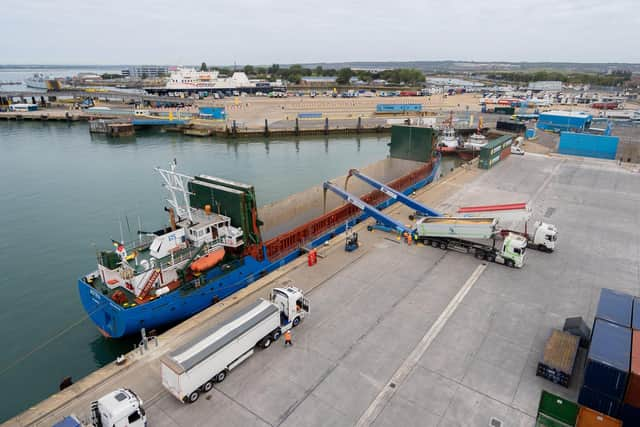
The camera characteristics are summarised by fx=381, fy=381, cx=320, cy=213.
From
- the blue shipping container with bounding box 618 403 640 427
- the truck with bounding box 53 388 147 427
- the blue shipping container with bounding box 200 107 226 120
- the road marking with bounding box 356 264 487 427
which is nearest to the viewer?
the truck with bounding box 53 388 147 427

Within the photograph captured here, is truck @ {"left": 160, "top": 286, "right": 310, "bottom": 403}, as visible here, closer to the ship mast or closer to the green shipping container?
the ship mast

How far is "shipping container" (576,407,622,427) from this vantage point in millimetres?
12258

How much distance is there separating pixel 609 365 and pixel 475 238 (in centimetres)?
1366

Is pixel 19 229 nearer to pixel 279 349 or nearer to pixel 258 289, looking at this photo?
pixel 258 289

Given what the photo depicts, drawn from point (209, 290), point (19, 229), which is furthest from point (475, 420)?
point (19, 229)

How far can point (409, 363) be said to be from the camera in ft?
52.6

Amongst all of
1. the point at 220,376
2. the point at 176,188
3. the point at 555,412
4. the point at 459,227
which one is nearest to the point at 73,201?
the point at 176,188

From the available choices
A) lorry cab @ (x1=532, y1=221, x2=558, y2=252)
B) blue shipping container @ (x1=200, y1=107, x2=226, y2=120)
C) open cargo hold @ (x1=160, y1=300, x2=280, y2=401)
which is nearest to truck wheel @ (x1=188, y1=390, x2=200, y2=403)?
open cargo hold @ (x1=160, y1=300, x2=280, y2=401)

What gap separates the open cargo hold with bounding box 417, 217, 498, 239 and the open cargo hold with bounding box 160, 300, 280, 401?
1387 centimetres

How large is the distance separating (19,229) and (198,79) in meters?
137

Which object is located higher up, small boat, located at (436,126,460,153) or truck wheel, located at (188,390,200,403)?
small boat, located at (436,126,460,153)

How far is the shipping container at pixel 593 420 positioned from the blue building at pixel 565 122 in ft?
228

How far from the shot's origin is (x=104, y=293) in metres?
20.1

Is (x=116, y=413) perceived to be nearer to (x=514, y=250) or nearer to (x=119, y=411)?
(x=119, y=411)
